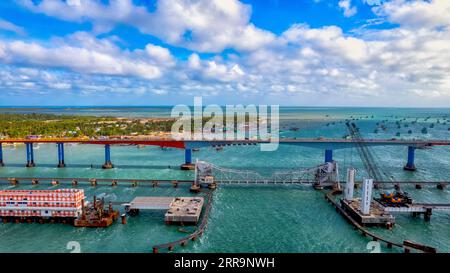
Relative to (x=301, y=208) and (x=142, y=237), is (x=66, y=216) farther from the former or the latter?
(x=301, y=208)

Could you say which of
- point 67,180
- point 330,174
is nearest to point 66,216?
point 67,180

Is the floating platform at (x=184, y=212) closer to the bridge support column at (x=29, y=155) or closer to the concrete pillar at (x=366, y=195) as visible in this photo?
the concrete pillar at (x=366, y=195)

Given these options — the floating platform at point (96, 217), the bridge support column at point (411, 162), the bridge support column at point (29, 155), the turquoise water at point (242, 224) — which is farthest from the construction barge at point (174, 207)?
the bridge support column at point (411, 162)

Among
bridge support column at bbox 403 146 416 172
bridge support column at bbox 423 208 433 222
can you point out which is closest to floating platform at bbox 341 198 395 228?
bridge support column at bbox 423 208 433 222

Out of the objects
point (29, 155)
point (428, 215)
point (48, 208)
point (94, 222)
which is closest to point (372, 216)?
point (428, 215)

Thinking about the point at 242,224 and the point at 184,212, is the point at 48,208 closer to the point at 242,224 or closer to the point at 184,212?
the point at 184,212
